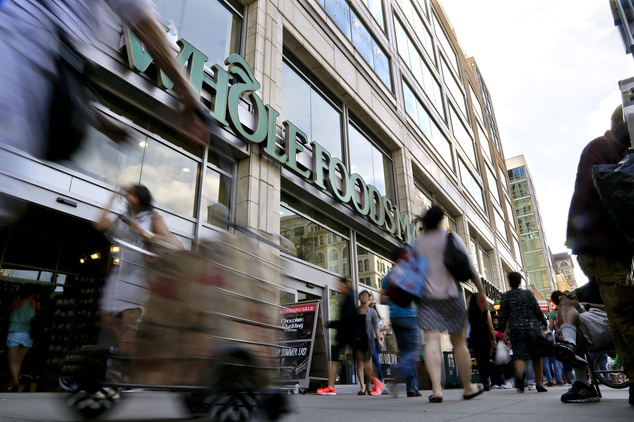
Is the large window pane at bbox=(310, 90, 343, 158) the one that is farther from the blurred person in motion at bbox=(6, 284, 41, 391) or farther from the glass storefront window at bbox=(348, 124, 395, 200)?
the blurred person in motion at bbox=(6, 284, 41, 391)

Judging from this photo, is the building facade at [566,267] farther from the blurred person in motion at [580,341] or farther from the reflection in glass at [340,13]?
the blurred person in motion at [580,341]

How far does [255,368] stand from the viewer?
199 cm

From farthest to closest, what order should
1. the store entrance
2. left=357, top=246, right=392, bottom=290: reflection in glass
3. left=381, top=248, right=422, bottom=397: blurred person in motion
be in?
1. left=357, top=246, right=392, bottom=290: reflection in glass
2. the store entrance
3. left=381, top=248, right=422, bottom=397: blurred person in motion

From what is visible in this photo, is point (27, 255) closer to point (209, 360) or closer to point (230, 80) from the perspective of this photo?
point (230, 80)

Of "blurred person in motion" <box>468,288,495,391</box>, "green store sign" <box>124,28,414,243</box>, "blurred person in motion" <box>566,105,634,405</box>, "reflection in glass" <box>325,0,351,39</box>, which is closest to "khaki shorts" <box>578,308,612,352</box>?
"blurred person in motion" <box>566,105,634,405</box>

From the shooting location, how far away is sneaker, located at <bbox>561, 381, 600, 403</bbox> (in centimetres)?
358

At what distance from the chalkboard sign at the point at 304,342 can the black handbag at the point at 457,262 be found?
3867mm

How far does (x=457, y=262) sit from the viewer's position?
4.23 m

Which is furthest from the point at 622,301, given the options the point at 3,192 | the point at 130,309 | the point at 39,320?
the point at 39,320

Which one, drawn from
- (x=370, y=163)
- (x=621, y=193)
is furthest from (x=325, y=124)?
(x=621, y=193)

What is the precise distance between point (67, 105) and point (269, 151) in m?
7.46

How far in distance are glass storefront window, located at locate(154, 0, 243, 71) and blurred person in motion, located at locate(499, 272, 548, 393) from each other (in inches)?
287

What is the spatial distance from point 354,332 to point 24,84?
220 inches

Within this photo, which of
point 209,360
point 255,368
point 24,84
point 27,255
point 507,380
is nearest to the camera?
point 24,84
